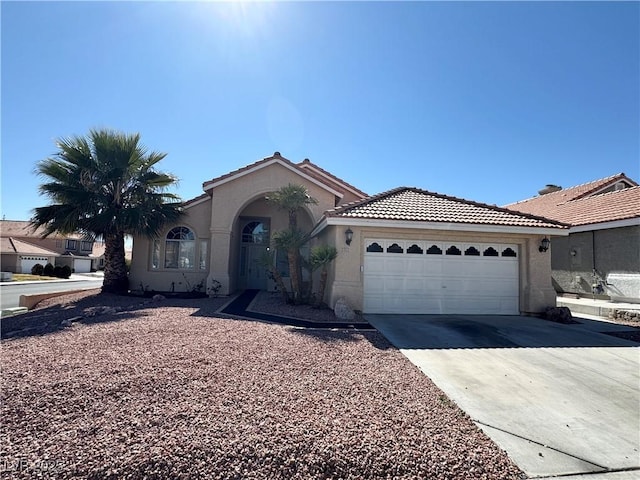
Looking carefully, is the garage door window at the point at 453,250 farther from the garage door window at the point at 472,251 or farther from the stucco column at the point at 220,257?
the stucco column at the point at 220,257

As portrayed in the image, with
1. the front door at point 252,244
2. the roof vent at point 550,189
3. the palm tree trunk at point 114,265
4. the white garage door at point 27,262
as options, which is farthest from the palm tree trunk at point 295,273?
the white garage door at point 27,262

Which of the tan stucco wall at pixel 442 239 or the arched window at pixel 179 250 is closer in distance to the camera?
the tan stucco wall at pixel 442 239

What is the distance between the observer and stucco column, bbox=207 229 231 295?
1516 cm

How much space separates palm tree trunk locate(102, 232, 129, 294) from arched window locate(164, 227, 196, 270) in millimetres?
1924

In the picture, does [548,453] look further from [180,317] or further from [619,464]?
[180,317]

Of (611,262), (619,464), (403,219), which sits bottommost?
(619,464)

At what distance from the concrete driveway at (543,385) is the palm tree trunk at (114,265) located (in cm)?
1233

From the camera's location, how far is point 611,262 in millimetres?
13781

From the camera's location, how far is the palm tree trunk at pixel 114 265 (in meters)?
15.0

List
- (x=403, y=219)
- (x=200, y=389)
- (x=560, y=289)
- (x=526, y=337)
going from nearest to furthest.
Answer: (x=200, y=389) → (x=526, y=337) → (x=403, y=219) → (x=560, y=289)

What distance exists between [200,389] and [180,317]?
5728mm

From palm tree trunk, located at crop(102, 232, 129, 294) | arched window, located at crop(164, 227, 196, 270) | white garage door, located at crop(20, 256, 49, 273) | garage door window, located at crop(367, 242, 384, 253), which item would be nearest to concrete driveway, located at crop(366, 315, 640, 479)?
garage door window, located at crop(367, 242, 384, 253)

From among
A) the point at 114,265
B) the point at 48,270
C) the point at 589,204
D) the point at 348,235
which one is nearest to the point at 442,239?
the point at 348,235

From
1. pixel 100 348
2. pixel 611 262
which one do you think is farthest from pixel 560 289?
pixel 100 348
